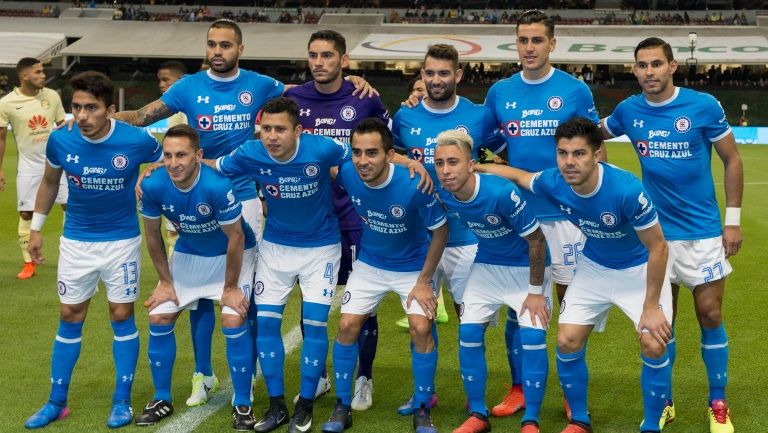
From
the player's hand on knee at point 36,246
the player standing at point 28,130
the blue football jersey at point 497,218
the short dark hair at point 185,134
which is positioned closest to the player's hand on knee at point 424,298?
the blue football jersey at point 497,218

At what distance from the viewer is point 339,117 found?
A: 704 centimetres

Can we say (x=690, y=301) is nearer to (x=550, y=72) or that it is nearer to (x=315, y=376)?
(x=550, y=72)

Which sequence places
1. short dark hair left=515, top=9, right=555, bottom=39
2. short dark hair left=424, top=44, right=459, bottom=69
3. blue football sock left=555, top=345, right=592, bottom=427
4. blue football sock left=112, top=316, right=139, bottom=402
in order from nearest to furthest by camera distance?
blue football sock left=555, top=345, right=592, bottom=427
blue football sock left=112, top=316, right=139, bottom=402
short dark hair left=424, top=44, right=459, bottom=69
short dark hair left=515, top=9, right=555, bottom=39

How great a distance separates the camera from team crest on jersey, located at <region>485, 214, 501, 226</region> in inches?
239

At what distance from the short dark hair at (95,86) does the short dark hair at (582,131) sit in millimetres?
2851

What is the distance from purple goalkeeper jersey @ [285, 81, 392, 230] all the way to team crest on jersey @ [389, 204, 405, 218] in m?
0.84

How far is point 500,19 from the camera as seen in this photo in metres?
48.2

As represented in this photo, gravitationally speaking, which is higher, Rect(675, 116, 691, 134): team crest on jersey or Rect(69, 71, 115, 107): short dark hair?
Rect(69, 71, 115, 107): short dark hair

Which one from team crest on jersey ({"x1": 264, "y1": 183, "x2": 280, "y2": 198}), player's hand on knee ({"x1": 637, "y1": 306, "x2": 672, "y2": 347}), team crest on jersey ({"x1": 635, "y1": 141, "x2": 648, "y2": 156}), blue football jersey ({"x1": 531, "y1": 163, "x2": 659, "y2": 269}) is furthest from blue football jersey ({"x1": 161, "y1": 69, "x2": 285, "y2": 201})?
player's hand on knee ({"x1": 637, "y1": 306, "x2": 672, "y2": 347})

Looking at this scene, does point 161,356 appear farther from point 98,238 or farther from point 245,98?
point 245,98

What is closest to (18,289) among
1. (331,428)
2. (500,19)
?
(331,428)

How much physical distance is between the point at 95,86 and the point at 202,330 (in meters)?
1.81

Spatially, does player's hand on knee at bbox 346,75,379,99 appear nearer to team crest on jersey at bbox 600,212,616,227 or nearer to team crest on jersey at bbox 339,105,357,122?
team crest on jersey at bbox 339,105,357,122

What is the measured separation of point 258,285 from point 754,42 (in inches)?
1565
